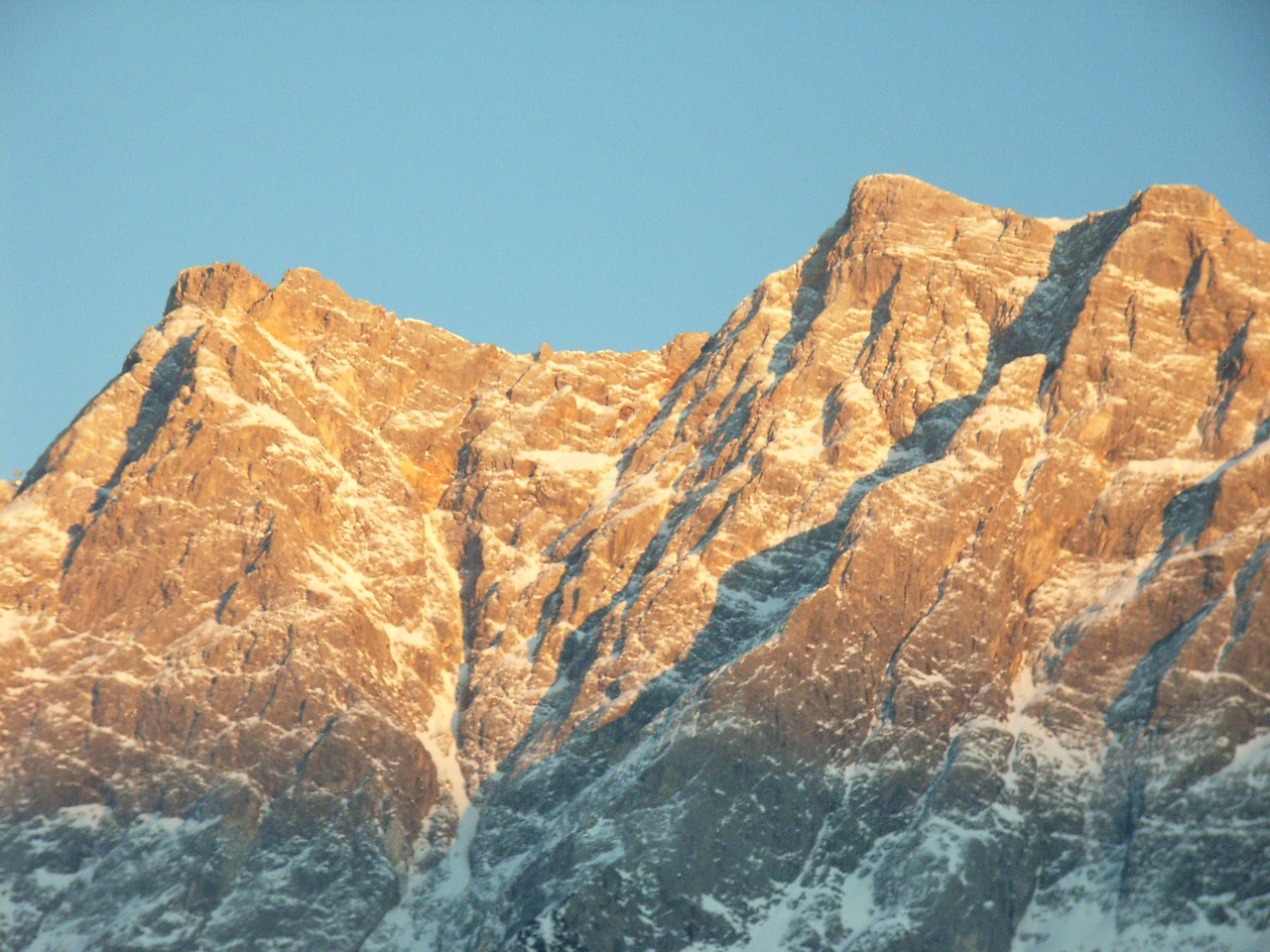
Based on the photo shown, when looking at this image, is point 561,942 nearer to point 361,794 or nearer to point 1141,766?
point 361,794

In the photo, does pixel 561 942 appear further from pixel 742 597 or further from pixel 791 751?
pixel 742 597

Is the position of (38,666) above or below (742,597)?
below

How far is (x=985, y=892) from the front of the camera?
562 feet

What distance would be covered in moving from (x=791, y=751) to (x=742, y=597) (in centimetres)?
2087

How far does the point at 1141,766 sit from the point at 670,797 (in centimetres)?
3535

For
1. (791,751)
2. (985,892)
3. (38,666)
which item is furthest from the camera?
(38,666)

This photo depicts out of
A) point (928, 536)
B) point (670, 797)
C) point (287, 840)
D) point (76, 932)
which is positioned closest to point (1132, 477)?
point (928, 536)

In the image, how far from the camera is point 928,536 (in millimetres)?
191375

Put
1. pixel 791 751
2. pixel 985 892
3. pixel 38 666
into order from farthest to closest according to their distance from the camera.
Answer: pixel 38 666 → pixel 791 751 → pixel 985 892

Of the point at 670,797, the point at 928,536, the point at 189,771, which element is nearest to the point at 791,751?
the point at 670,797

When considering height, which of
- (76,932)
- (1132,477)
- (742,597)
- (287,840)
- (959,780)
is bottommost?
(76,932)

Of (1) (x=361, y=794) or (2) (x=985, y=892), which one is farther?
(1) (x=361, y=794)

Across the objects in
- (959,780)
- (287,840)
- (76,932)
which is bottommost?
(76,932)

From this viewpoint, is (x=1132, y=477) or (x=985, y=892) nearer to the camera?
(x=985, y=892)
